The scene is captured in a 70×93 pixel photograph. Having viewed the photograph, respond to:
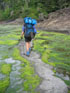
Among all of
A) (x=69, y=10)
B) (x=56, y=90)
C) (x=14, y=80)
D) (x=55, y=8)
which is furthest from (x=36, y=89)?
(x=55, y=8)

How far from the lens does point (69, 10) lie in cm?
3397

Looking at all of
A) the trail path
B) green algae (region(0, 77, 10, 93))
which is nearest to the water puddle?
green algae (region(0, 77, 10, 93))

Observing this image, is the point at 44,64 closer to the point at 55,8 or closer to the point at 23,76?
the point at 23,76

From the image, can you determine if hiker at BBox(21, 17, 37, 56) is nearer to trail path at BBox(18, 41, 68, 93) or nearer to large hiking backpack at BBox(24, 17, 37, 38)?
large hiking backpack at BBox(24, 17, 37, 38)

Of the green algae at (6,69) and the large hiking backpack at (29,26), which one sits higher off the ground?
the large hiking backpack at (29,26)

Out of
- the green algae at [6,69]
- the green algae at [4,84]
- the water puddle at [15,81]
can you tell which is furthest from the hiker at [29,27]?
the green algae at [4,84]

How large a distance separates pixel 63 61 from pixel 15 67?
8.44 ft

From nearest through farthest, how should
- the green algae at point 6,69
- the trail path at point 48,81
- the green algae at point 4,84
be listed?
the trail path at point 48,81 → the green algae at point 4,84 → the green algae at point 6,69

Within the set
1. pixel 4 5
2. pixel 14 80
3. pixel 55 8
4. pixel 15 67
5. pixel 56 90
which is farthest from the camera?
pixel 4 5

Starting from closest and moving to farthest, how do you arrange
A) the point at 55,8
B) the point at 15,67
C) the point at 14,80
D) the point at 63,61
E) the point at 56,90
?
the point at 56,90
the point at 14,80
the point at 15,67
the point at 63,61
the point at 55,8

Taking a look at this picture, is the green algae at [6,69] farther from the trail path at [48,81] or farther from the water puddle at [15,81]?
the trail path at [48,81]

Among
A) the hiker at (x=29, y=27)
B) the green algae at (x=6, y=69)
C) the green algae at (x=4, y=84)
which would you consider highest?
the hiker at (x=29, y=27)

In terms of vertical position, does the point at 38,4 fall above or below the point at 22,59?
above

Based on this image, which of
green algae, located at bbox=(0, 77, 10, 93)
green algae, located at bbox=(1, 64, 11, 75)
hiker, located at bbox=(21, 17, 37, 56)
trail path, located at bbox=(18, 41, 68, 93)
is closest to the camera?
trail path, located at bbox=(18, 41, 68, 93)
